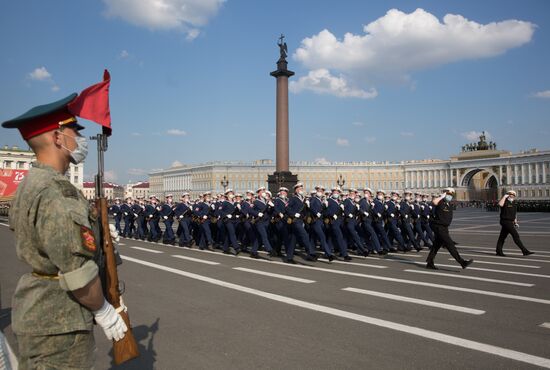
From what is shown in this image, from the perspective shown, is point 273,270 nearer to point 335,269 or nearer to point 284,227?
point 335,269

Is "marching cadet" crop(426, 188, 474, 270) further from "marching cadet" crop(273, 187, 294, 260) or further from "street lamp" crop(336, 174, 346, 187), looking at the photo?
"street lamp" crop(336, 174, 346, 187)

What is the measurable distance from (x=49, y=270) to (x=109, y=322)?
39cm

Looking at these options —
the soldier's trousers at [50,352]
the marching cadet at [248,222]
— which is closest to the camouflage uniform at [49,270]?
the soldier's trousers at [50,352]

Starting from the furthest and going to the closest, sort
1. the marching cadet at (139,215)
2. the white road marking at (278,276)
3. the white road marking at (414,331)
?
the marching cadet at (139,215), the white road marking at (278,276), the white road marking at (414,331)

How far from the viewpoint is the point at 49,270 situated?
2.22 m

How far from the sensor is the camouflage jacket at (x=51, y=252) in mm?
2133

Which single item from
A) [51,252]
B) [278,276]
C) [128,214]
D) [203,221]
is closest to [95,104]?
[51,252]

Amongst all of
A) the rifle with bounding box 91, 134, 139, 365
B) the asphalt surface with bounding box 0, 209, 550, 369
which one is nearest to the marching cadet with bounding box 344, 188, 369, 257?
the asphalt surface with bounding box 0, 209, 550, 369

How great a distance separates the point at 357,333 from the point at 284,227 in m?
7.80

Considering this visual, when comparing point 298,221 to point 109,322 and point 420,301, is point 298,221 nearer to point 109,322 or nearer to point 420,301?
point 420,301

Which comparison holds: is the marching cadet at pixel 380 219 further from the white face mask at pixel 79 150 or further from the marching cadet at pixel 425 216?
the white face mask at pixel 79 150

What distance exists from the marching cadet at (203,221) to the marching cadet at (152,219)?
3.64 meters

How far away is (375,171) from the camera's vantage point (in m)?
128

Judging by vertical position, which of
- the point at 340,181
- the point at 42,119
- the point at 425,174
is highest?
the point at 425,174
